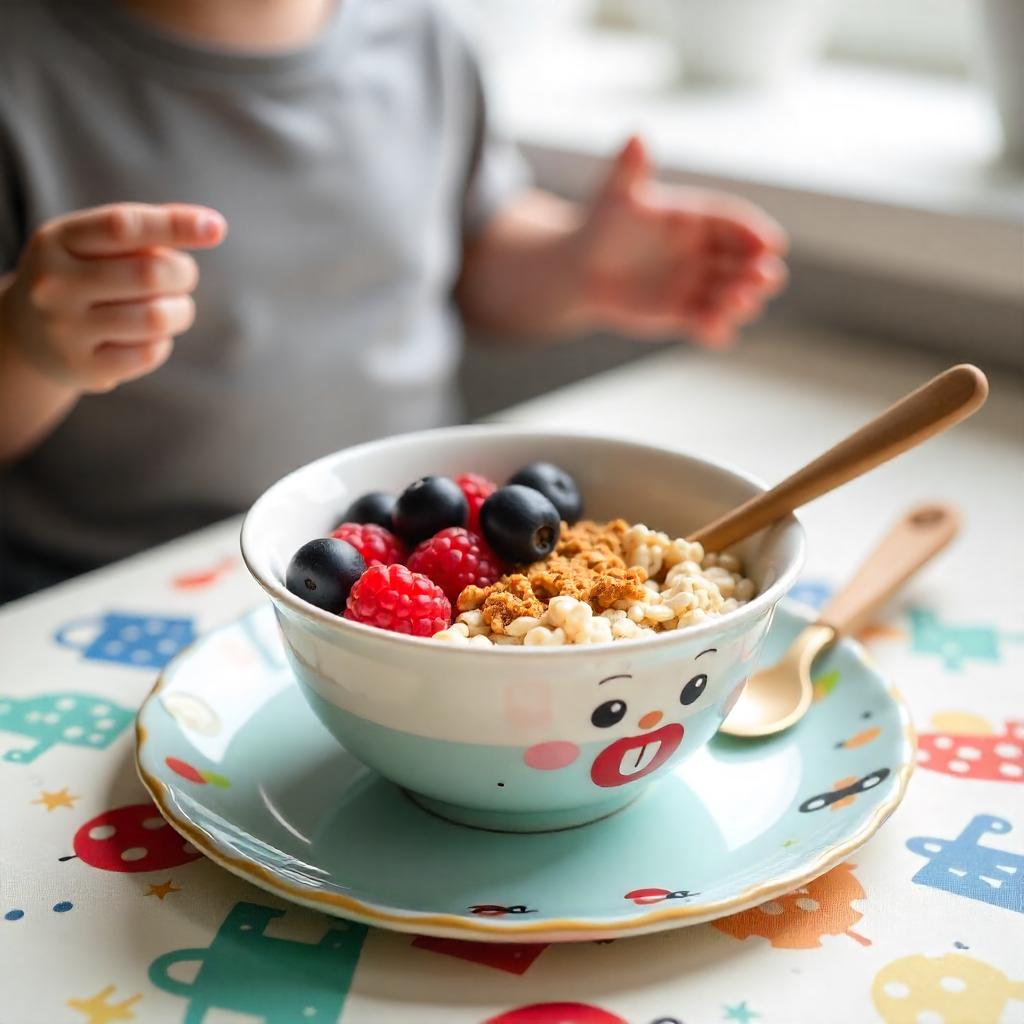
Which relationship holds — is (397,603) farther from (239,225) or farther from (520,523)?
(239,225)

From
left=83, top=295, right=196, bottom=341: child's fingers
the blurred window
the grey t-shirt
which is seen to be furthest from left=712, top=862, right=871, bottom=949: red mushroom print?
the blurred window

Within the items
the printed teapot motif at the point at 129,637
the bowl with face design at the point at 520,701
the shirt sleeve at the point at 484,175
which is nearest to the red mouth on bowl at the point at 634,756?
the bowl with face design at the point at 520,701

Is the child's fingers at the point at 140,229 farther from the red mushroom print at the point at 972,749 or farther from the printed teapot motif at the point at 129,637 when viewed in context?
the red mushroom print at the point at 972,749

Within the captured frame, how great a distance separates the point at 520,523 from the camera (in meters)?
0.57

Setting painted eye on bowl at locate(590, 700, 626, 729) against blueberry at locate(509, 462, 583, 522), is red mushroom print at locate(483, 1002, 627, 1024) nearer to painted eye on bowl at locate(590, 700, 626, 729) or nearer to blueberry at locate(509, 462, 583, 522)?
painted eye on bowl at locate(590, 700, 626, 729)

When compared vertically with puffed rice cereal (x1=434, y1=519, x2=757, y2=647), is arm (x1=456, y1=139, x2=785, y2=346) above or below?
below

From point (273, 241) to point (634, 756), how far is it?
74 cm

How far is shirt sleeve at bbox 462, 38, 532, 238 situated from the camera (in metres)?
1.29

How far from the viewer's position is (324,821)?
1.75 ft

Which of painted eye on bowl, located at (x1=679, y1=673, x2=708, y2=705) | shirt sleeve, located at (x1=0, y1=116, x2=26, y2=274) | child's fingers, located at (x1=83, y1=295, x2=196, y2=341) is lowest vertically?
shirt sleeve, located at (x1=0, y1=116, x2=26, y2=274)

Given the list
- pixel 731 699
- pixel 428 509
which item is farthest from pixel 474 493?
pixel 731 699

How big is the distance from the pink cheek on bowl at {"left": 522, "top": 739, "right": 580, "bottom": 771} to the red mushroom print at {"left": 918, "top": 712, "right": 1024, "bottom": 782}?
0.22 meters

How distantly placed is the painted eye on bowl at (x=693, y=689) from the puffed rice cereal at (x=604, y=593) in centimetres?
3

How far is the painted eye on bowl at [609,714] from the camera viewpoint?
18.7 inches
